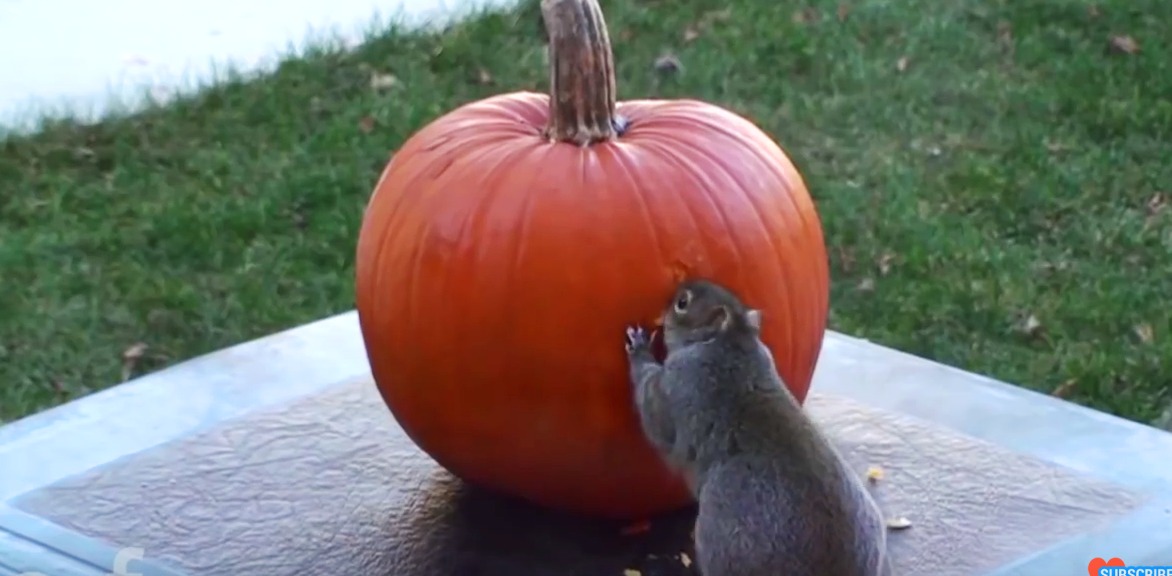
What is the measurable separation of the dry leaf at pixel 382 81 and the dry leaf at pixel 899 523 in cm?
313

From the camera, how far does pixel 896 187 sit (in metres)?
4.11

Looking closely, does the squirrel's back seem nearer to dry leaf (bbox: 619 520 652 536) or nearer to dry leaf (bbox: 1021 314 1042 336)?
dry leaf (bbox: 619 520 652 536)

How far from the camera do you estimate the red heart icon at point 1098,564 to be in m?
1.65

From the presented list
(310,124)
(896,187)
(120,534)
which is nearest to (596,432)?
(120,534)

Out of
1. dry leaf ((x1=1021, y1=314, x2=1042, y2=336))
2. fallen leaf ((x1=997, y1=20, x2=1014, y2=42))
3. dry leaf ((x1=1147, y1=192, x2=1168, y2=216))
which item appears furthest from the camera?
fallen leaf ((x1=997, y1=20, x2=1014, y2=42))

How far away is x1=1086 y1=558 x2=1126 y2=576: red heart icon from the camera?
5.42 ft

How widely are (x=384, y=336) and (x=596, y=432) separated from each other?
0.79 ft

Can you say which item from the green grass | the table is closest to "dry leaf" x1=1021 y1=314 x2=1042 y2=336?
the green grass

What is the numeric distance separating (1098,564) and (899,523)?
198 millimetres

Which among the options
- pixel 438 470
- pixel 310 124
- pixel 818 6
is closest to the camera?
pixel 438 470

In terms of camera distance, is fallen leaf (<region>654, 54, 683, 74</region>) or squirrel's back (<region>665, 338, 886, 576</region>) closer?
squirrel's back (<region>665, 338, 886, 576</region>)

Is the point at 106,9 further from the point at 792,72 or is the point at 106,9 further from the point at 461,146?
the point at 461,146

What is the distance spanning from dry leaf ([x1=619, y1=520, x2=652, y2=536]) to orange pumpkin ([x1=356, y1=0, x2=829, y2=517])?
0.06ft

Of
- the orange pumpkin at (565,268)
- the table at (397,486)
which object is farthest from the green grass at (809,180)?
the orange pumpkin at (565,268)
